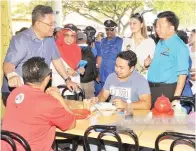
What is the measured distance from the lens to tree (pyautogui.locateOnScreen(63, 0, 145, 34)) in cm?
1133

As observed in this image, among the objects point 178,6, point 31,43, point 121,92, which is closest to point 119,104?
point 121,92

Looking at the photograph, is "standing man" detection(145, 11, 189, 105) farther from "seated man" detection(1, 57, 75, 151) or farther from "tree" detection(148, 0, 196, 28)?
"tree" detection(148, 0, 196, 28)

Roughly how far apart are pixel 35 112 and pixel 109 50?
9.41 feet

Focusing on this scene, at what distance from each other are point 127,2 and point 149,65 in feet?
26.1

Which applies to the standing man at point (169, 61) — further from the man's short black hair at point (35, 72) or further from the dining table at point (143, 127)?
the man's short black hair at point (35, 72)

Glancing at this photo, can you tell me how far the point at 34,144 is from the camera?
2.25m

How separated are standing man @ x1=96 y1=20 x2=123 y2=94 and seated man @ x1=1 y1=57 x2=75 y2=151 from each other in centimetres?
259

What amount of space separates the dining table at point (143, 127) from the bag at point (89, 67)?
75.2 inches

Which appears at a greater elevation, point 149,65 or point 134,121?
point 149,65

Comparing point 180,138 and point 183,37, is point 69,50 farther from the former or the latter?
point 180,138

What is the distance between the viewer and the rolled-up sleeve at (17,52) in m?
3.32

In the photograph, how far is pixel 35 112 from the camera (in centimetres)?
219

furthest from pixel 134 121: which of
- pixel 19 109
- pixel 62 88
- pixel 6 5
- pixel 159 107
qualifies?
pixel 6 5

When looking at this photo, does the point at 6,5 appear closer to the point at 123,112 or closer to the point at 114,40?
the point at 114,40
